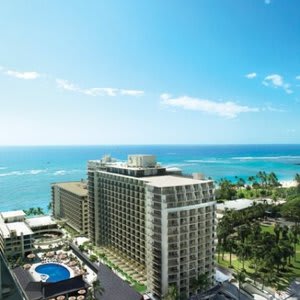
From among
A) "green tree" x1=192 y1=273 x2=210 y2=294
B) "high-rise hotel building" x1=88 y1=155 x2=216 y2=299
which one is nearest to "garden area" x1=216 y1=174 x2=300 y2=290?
"high-rise hotel building" x1=88 y1=155 x2=216 y2=299

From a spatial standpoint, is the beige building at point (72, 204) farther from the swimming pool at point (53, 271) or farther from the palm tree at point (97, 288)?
the palm tree at point (97, 288)

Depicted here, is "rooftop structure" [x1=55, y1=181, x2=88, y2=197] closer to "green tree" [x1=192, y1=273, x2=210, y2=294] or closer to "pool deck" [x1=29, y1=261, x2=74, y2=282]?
"pool deck" [x1=29, y1=261, x2=74, y2=282]

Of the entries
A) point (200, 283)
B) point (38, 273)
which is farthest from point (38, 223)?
point (200, 283)

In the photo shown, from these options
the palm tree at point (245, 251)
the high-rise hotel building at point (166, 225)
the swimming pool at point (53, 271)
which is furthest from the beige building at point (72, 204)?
the palm tree at point (245, 251)

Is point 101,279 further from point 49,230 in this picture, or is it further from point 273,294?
point 49,230

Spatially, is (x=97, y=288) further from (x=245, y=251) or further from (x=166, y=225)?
(x=245, y=251)
